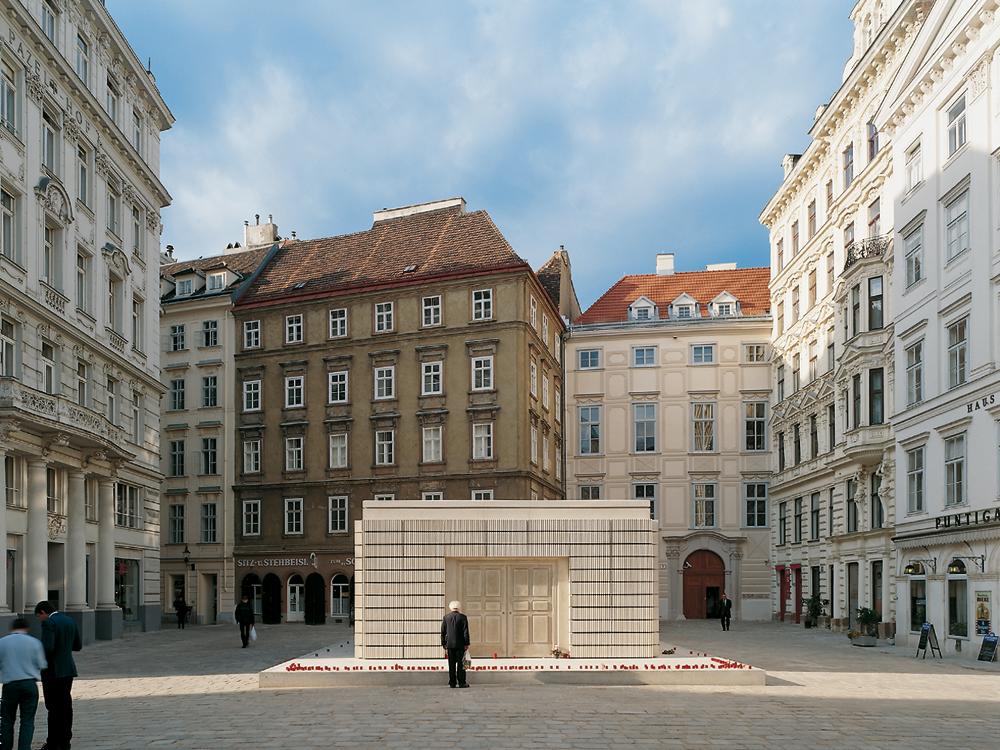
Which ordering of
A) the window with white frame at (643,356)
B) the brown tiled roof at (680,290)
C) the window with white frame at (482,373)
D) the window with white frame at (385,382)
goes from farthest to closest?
1. the brown tiled roof at (680,290)
2. the window with white frame at (643,356)
3. the window with white frame at (385,382)
4. the window with white frame at (482,373)

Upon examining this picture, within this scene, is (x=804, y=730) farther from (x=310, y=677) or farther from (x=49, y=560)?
(x=49, y=560)

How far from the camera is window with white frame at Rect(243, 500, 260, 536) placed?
5544cm

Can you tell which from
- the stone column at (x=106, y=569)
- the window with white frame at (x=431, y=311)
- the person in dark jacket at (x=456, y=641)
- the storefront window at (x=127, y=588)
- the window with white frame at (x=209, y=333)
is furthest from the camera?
the window with white frame at (x=209, y=333)

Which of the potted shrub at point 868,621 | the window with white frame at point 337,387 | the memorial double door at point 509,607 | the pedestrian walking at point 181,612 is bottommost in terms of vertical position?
the pedestrian walking at point 181,612

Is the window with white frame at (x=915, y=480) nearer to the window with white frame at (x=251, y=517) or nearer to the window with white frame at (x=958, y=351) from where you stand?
the window with white frame at (x=958, y=351)

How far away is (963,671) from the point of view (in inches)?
980

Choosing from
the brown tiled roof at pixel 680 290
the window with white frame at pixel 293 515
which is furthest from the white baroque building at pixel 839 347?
the window with white frame at pixel 293 515

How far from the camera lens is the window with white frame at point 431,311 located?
53.0 meters

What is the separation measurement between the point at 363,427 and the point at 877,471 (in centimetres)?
2459

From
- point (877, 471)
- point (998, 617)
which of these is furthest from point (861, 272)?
point (998, 617)

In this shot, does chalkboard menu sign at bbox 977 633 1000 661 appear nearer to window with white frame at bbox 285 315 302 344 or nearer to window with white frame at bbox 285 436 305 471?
window with white frame at bbox 285 436 305 471

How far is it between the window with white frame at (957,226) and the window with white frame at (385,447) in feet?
93.8

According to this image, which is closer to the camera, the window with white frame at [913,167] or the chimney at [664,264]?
the window with white frame at [913,167]

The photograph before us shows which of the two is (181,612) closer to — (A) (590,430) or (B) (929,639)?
(A) (590,430)
